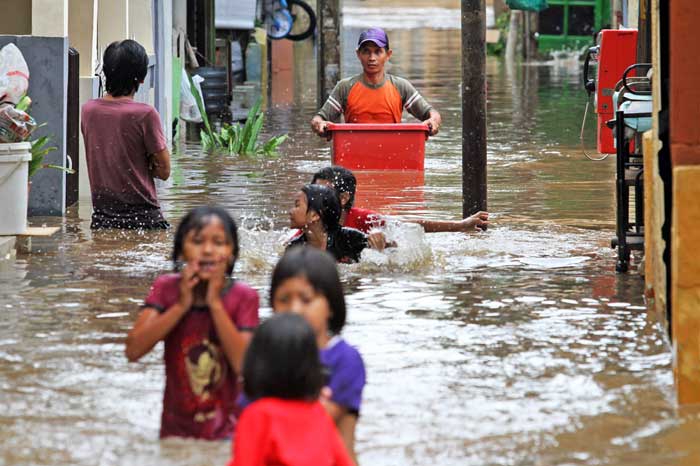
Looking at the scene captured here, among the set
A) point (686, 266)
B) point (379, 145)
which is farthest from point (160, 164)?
point (686, 266)

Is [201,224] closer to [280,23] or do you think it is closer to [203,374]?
[203,374]

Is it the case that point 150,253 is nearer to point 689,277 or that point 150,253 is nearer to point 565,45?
point 689,277

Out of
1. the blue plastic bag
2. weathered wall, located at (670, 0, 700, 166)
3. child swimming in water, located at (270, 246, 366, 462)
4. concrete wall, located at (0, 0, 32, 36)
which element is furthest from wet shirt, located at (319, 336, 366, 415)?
the blue plastic bag

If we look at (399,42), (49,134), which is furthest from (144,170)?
(399,42)

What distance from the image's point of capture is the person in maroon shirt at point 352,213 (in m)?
8.71

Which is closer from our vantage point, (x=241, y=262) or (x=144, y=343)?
(x=144, y=343)

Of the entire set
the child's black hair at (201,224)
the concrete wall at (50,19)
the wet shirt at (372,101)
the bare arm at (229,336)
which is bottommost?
the bare arm at (229,336)

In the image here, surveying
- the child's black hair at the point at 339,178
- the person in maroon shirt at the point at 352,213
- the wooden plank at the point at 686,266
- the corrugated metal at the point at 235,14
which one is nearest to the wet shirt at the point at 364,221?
the person in maroon shirt at the point at 352,213

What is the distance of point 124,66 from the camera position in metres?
10.5

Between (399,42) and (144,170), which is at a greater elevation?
(399,42)

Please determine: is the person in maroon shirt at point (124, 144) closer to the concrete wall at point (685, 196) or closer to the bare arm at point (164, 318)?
the concrete wall at point (685, 196)

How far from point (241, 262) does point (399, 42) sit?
1565 inches

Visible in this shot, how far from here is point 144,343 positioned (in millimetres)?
5242

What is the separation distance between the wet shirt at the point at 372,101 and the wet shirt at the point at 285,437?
9926 mm
